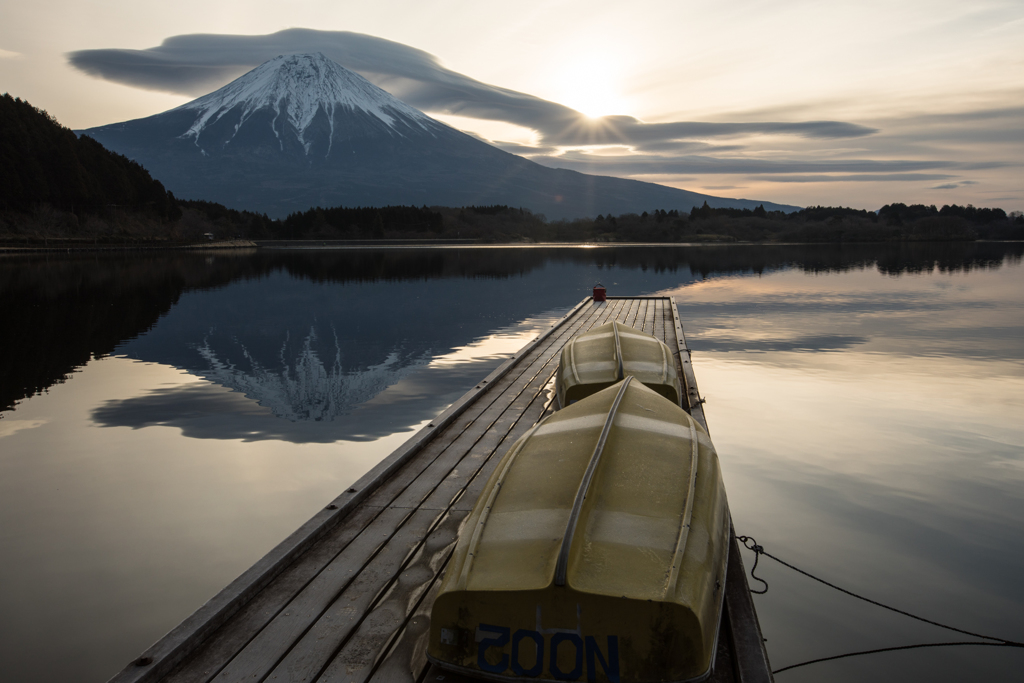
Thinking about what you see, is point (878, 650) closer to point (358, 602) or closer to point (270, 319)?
point (358, 602)

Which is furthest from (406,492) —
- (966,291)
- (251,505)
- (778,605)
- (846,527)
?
(966,291)

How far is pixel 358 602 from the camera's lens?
182 inches

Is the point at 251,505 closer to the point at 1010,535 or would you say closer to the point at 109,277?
the point at 1010,535

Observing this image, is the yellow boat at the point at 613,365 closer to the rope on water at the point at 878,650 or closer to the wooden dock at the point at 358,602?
the wooden dock at the point at 358,602

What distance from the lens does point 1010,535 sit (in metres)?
7.21

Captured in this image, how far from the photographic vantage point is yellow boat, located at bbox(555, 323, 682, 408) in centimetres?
919

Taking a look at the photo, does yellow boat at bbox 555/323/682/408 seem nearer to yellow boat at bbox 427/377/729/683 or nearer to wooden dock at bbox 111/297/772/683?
wooden dock at bbox 111/297/772/683

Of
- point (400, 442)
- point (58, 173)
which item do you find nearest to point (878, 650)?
point (400, 442)

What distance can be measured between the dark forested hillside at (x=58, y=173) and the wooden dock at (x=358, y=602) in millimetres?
94223

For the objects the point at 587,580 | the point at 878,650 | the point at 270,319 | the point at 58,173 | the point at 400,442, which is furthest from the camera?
the point at 58,173

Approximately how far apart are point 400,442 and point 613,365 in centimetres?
423

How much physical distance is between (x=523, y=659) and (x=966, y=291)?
4162 cm

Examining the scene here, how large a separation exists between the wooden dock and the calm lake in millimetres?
1464

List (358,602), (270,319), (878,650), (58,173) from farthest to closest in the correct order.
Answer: (58,173)
(270,319)
(878,650)
(358,602)
